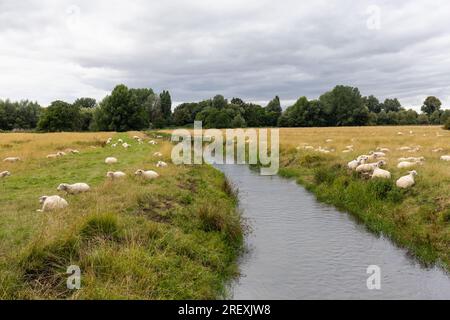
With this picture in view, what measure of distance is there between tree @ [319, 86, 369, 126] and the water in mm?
99441

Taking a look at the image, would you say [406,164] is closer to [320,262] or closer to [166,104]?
[320,262]

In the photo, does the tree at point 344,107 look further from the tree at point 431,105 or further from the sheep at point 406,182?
the sheep at point 406,182

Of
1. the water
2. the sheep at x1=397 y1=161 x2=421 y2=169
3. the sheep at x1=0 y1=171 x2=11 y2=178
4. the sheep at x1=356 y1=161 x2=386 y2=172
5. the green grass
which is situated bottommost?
the water

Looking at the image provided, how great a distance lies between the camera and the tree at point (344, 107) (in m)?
112

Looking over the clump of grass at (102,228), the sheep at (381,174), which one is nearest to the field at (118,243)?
the clump of grass at (102,228)

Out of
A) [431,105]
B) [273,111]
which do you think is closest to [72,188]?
[273,111]

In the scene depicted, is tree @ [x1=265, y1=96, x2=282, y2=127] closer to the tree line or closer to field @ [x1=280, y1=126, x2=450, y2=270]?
the tree line

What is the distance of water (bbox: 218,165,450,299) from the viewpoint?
30.9ft

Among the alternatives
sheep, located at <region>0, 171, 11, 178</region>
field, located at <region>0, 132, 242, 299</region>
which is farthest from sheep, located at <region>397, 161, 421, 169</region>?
sheep, located at <region>0, 171, 11, 178</region>

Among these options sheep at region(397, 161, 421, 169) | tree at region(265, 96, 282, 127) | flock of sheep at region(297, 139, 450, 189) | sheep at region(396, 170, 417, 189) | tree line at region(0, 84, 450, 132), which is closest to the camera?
sheep at region(396, 170, 417, 189)

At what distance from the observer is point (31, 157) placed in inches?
994

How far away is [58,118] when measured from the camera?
93438 mm
